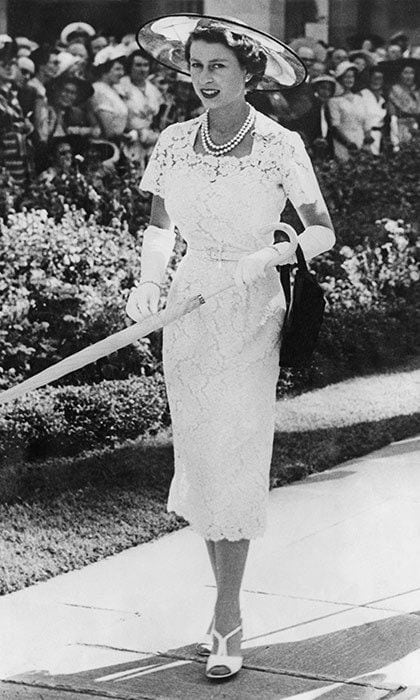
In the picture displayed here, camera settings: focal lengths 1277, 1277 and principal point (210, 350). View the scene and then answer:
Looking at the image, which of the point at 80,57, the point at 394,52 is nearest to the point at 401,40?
the point at 394,52

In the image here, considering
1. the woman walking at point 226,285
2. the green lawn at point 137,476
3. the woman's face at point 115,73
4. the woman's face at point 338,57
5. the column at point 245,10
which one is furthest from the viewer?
the woman's face at point 338,57

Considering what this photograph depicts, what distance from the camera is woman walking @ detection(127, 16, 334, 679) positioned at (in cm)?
341

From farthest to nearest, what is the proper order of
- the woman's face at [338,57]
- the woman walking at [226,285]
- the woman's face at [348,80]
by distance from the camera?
the woman's face at [348,80], the woman's face at [338,57], the woman walking at [226,285]

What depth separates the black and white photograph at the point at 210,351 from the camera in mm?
3428

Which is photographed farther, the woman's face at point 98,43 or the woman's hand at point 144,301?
the woman's face at point 98,43

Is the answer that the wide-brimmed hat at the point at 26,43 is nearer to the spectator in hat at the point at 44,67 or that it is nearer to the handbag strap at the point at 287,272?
the spectator in hat at the point at 44,67

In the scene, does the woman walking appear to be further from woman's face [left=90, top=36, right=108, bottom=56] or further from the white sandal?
woman's face [left=90, top=36, right=108, bottom=56]

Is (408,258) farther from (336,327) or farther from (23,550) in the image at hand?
(23,550)

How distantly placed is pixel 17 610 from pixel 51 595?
15cm

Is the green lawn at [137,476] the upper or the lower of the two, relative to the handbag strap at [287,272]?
lower

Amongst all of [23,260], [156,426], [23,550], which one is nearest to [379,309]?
[156,426]

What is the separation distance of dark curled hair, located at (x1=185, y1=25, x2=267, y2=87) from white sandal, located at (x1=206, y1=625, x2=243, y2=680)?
152 cm

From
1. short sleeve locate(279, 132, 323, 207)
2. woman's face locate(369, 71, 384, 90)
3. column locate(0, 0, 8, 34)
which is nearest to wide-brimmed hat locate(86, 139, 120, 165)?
column locate(0, 0, 8, 34)

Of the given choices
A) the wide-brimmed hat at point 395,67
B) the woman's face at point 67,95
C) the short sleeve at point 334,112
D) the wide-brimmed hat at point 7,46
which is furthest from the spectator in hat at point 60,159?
the wide-brimmed hat at point 395,67
